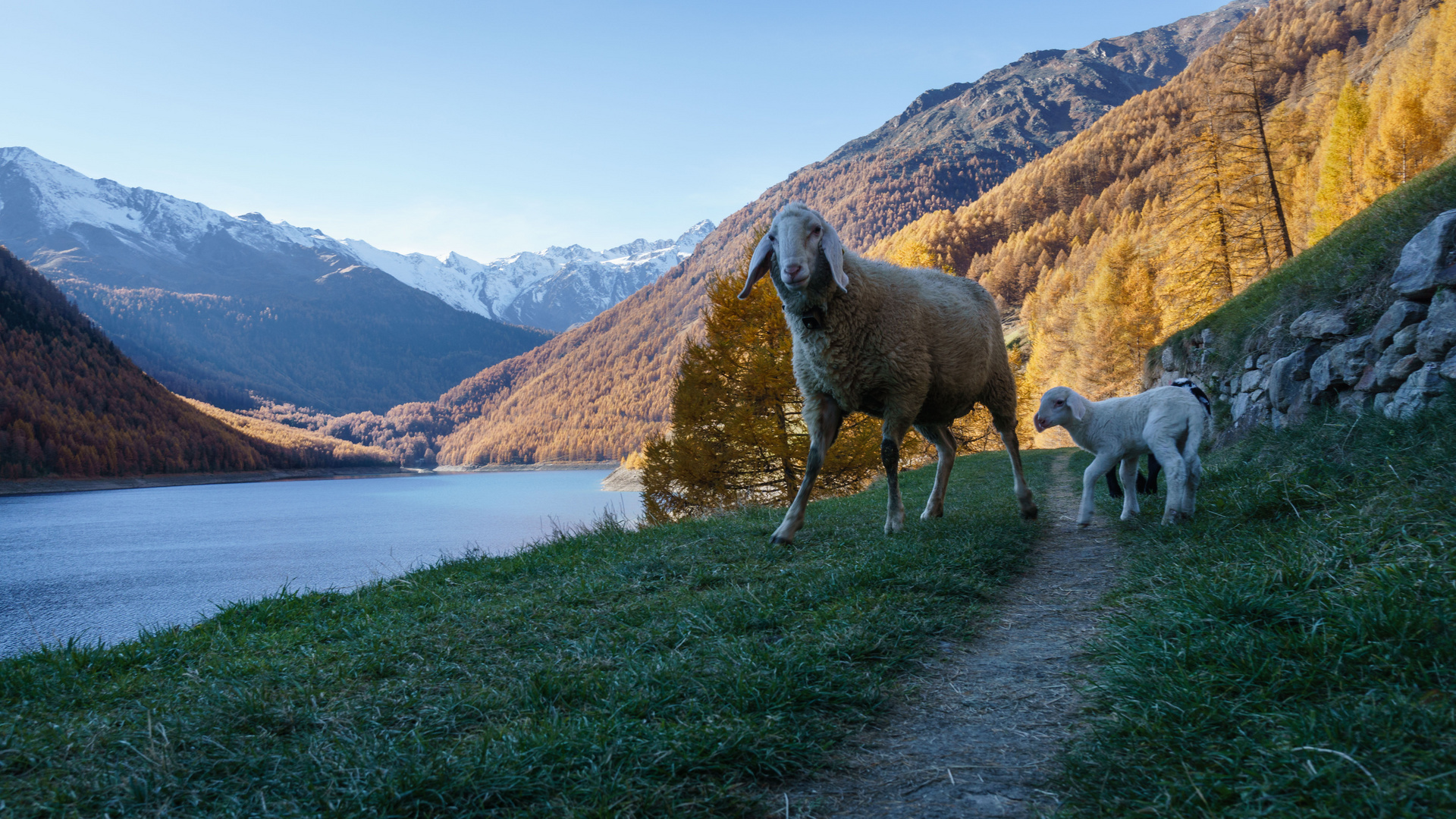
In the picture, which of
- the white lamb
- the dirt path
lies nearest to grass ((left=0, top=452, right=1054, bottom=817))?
the dirt path

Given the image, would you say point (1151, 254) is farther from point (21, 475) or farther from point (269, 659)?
point (21, 475)

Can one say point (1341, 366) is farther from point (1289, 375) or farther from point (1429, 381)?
point (1429, 381)

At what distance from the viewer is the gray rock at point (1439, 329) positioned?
5488mm

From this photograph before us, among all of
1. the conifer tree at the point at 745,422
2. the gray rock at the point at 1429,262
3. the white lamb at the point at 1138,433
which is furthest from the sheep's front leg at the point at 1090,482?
the conifer tree at the point at 745,422

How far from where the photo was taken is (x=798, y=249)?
591 cm

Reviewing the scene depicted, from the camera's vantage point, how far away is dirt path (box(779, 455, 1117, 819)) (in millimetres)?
2115

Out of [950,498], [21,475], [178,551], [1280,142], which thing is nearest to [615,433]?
[21,475]

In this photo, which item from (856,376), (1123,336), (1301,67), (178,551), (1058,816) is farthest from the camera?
(1301,67)

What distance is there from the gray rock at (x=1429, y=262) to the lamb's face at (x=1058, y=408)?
279 centimetres

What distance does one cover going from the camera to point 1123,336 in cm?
4122

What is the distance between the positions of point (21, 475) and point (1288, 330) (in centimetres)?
10515

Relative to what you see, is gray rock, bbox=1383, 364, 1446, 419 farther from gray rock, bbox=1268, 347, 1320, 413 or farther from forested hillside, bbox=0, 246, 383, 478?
forested hillside, bbox=0, 246, 383, 478

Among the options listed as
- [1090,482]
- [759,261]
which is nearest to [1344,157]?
[1090,482]

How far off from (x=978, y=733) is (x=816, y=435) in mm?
4367
